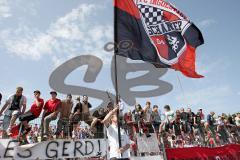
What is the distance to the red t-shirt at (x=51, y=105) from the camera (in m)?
9.41

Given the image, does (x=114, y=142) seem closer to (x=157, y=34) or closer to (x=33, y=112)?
(x=33, y=112)

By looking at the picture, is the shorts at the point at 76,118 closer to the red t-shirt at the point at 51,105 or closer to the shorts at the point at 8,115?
the red t-shirt at the point at 51,105

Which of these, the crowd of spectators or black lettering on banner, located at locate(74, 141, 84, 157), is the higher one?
the crowd of spectators

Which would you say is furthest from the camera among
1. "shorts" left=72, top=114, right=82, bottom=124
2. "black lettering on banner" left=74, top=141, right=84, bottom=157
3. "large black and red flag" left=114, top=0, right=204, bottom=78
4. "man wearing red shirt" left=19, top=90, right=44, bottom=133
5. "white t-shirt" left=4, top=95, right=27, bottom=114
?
"shorts" left=72, top=114, right=82, bottom=124

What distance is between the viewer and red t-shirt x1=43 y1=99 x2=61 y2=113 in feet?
30.9

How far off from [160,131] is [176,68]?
275 cm

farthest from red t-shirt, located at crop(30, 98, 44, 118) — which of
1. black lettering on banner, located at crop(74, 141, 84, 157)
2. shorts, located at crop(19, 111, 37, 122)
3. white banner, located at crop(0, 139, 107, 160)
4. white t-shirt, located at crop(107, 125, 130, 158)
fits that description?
white t-shirt, located at crop(107, 125, 130, 158)

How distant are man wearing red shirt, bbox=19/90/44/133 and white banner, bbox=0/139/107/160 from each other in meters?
1.08

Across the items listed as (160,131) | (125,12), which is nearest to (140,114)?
(160,131)

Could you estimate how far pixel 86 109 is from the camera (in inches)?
413

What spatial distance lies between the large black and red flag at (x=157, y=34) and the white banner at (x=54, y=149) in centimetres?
290

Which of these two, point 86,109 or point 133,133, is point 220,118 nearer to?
point 133,133

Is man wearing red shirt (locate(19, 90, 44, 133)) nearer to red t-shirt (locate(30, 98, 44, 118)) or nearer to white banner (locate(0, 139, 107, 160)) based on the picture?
red t-shirt (locate(30, 98, 44, 118))

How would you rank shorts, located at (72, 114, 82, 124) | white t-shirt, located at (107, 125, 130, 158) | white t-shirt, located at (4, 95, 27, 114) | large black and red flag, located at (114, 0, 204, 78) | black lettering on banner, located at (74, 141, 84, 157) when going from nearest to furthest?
white t-shirt, located at (107, 125, 130, 158)
black lettering on banner, located at (74, 141, 84, 157)
white t-shirt, located at (4, 95, 27, 114)
large black and red flag, located at (114, 0, 204, 78)
shorts, located at (72, 114, 82, 124)
